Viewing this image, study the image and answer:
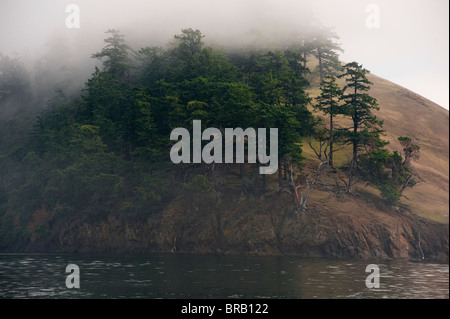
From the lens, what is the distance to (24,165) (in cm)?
8956

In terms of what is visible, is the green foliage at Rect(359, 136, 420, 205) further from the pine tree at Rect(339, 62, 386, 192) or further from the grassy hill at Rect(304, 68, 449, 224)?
the grassy hill at Rect(304, 68, 449, 224)

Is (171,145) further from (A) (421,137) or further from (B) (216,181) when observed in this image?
(A) (421,137)

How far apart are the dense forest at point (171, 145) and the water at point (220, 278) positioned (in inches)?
609

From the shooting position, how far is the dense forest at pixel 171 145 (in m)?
70.5

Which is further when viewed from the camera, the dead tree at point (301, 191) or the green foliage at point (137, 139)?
the green foliage at point (137, 139)

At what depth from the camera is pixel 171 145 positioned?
244 ft

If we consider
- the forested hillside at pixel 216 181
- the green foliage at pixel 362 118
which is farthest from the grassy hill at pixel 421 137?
the green foliage at pixel 362 118

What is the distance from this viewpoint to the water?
3588cm

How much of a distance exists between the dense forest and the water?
50.8ft

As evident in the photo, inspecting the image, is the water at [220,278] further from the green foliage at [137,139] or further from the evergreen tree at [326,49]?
the evergreen tree at [326,49]

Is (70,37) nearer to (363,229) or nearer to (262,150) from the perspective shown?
(262,150)

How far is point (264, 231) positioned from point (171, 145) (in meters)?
18.7

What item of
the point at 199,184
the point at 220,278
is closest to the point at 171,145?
the point at 199,184
